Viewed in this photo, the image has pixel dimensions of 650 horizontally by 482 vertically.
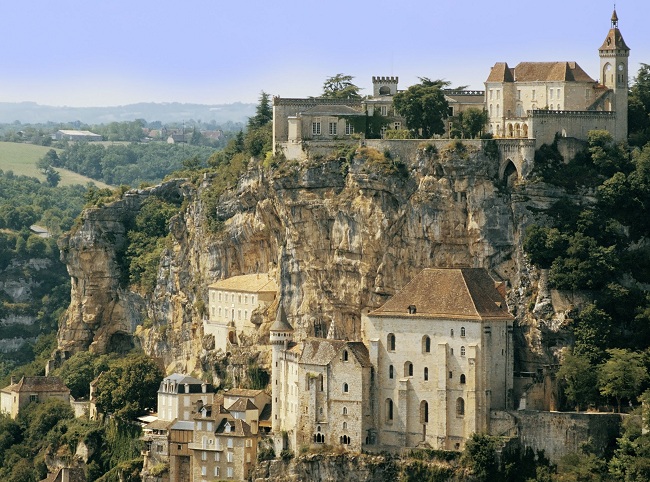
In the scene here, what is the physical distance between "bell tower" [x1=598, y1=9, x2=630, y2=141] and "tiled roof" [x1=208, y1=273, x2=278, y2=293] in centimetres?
2129

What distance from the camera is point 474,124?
100875 millimetres

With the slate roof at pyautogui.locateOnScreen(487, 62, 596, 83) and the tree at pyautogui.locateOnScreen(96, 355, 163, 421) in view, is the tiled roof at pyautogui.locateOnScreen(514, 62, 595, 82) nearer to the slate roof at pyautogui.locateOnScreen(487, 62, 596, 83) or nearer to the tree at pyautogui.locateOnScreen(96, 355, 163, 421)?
the slate roof at pyautogui.locateOnScreen(487, 62, 596, 83)

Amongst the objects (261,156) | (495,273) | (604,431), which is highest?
(261,156)

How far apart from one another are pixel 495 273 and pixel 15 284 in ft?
225

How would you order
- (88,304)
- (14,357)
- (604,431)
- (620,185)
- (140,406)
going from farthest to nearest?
(14,357) < (88,304) < (140,406) < (620,185) < (604,431)

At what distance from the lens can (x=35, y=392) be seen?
390ft

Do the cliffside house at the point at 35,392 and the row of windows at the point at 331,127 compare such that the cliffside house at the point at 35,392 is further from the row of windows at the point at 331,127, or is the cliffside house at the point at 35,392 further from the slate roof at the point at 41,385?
the row of windows at the point at 331,127

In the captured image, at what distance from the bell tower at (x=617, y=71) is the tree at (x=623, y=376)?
48.6 ft

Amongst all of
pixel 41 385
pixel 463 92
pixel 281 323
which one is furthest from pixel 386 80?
pixel 41 385

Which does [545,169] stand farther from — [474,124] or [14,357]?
[14,357]

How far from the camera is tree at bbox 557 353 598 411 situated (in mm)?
91250

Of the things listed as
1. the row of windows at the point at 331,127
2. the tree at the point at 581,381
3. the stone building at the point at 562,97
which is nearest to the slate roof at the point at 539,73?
the stone building at the point at 562,97

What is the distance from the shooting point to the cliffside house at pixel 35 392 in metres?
118

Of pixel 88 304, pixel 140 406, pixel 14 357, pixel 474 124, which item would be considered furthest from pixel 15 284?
pixel 474 124
